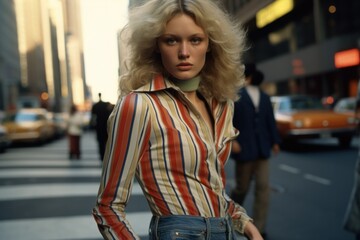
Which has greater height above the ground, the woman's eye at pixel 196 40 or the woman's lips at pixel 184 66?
the woman's eye at pixel 196 40

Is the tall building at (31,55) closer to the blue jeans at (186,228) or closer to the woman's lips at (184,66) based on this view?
the woman's lips at (184,66)

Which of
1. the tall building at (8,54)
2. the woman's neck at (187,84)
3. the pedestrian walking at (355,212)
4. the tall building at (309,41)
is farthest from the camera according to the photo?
the tall building at (8,54)

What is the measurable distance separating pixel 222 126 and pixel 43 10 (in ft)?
438

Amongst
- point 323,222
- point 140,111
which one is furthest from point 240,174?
point 140,111

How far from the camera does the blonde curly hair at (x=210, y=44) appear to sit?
1.61 meters

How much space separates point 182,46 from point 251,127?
3.24 meters

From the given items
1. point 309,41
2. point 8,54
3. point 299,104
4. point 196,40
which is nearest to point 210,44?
point 196,40

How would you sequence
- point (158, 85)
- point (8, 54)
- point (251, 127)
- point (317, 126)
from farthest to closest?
point (8, 54), point (317, 126), point (251, 127), point (158, 85)

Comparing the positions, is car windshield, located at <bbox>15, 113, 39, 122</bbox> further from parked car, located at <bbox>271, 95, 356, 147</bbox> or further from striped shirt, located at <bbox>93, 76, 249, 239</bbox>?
striped shirt, located at <bbox>93, 76, 249, 239</bbox>

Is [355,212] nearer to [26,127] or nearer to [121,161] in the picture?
[121,161]

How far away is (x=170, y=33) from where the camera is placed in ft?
5.32

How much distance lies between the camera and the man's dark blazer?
4656 millimetres

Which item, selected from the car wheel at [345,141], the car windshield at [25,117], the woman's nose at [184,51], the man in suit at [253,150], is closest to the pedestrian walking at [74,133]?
the car windshield at [25,117]

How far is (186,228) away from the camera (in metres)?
1.50
